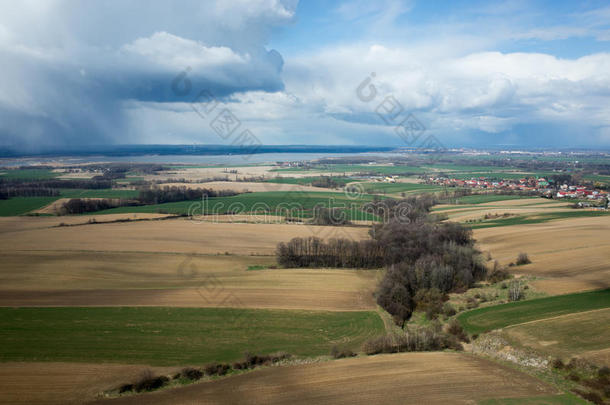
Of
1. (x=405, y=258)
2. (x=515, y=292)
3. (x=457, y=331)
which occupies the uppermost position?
(x=405, y=258)

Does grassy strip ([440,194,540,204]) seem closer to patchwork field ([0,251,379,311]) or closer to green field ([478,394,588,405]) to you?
patchwork field ([0,251,379,311])

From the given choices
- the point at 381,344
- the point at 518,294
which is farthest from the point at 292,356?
the point at 518,294

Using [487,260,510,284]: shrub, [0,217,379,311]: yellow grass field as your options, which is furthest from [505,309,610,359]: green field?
[0,217,379,311]: yellow grass field

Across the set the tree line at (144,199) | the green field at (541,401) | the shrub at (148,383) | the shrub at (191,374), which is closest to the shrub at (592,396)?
the green field at (541,401)

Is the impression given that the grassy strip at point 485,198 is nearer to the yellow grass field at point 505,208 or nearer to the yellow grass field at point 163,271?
the yellow grass field at point 505,208

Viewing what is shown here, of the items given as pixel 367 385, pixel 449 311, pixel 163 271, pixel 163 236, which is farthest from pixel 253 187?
pixel 367 385

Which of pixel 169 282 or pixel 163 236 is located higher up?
pixel 163 236

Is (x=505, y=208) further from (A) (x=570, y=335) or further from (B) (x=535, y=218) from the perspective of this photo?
(A) (x=570, y=335)
